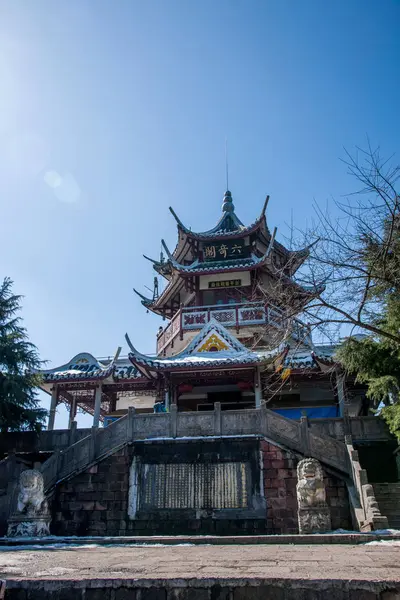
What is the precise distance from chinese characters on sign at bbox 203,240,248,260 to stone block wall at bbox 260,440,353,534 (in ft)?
38.7

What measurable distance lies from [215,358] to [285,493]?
562cm

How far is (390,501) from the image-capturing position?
11.4 metres

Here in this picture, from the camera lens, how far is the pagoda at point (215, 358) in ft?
55.6

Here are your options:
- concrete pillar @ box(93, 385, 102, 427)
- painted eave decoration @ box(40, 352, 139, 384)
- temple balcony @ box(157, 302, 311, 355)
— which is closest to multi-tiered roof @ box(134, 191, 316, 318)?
temple balcony @ box(157, 302, 311, 355)

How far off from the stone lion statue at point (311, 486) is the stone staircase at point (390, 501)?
1590 millimetres

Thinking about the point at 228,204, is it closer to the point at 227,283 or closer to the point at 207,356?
the point at 227,283

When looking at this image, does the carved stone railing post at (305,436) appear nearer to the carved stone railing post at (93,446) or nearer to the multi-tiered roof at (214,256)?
the carved stone railing post at (93,446)

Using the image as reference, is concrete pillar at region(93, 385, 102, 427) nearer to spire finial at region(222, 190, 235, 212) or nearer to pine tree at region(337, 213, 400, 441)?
pine tree at region(337, 213, 400, 441)

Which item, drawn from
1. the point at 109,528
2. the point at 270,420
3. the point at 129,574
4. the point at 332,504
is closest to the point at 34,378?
the point at 109,528

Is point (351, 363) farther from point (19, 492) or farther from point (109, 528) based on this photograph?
point (19, 492)

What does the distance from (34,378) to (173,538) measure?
8207 millimetres

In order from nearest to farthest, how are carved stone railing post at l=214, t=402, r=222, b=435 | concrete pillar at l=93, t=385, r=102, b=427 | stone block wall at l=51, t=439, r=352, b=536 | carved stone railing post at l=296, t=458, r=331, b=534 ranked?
1. carved stone railing post at l=296, t=458, r=331, b=534
2. stone block wall at l=51, t=439, r=352, b=536
3. carved stone railing post at l=214, t=402, r=222, b=435
4. concrete pillar at l=93, t=385, r=102, b=427

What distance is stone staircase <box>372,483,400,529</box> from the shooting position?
10985mm

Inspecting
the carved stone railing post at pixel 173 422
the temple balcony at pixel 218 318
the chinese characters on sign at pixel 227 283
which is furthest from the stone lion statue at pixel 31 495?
the chinese characters on sign at pixel 227 283
